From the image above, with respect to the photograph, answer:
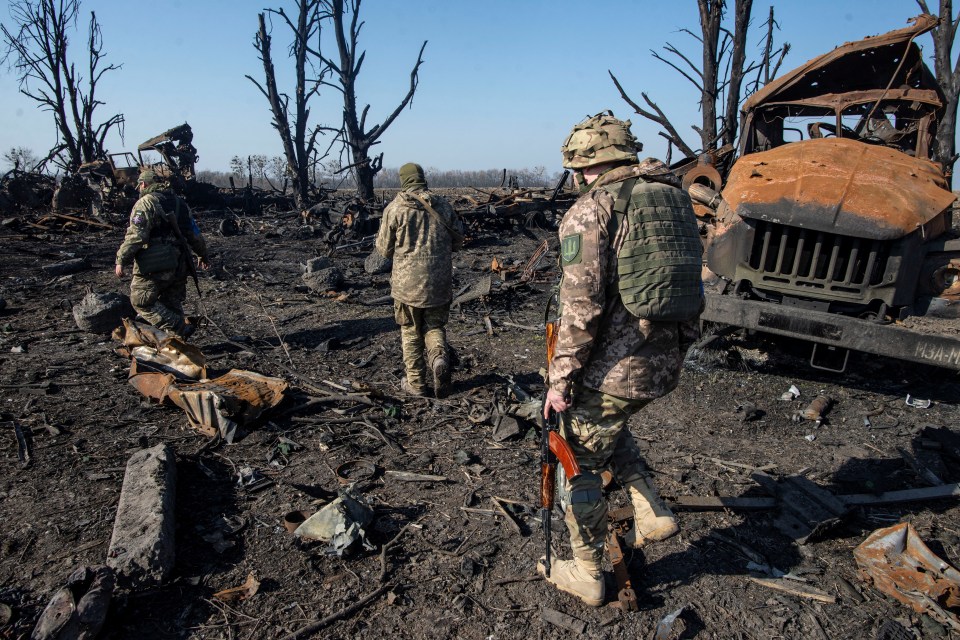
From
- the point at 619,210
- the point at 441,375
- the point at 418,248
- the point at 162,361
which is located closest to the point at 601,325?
the point at 619,210

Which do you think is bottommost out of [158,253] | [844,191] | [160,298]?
[160,298]

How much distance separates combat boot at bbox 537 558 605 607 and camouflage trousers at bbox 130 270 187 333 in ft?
16.1

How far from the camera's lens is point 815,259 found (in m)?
4.33

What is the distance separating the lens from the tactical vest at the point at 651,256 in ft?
7.38

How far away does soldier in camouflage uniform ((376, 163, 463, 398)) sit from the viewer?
479 centimetres

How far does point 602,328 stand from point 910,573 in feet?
6.12

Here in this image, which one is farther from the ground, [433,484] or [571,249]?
[571,249]

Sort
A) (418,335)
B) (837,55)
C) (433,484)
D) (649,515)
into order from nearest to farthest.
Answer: (649,515), (433,484), (418,335), (837,55)

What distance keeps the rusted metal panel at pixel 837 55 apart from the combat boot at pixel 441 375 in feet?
14.8

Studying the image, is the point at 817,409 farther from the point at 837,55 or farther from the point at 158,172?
the point at 158,172

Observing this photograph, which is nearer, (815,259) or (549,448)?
(549,448)

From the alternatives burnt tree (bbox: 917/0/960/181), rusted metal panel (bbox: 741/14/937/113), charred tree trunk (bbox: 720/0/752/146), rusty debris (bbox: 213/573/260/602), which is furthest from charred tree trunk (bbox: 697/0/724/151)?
rusty debris (bbox: 213/573/260/602)

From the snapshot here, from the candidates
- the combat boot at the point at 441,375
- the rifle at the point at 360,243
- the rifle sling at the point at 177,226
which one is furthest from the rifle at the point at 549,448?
the rifle at the point at 360,243

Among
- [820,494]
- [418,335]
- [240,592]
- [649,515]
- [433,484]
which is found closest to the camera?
[240,592]
